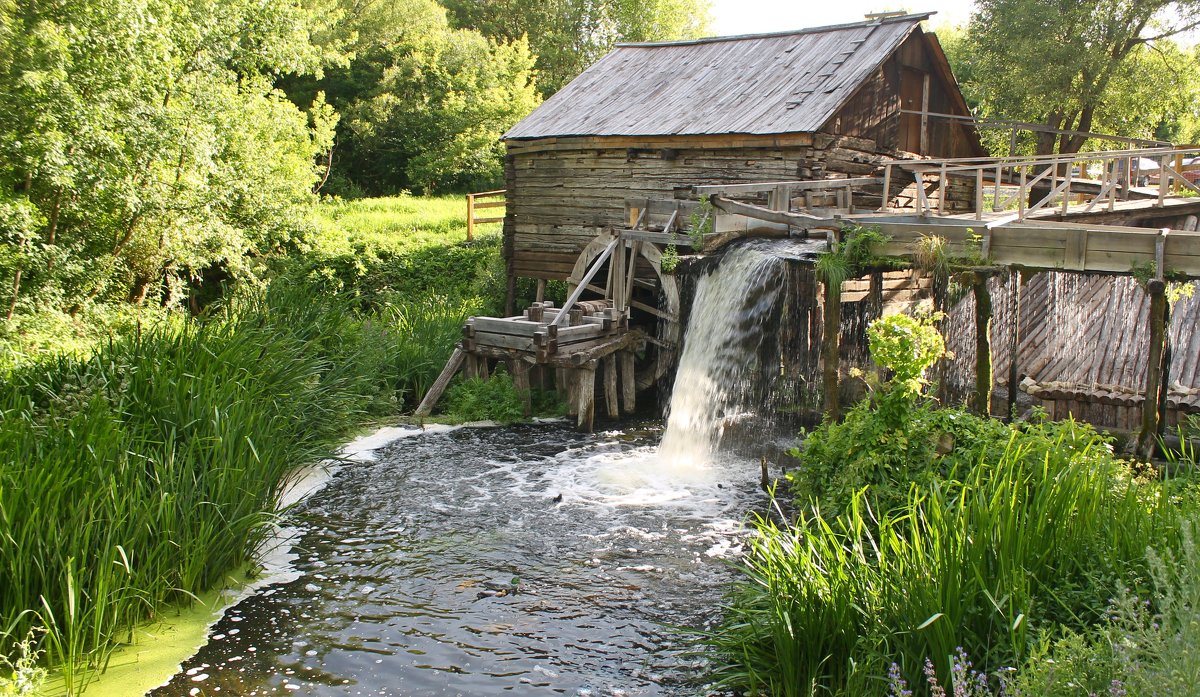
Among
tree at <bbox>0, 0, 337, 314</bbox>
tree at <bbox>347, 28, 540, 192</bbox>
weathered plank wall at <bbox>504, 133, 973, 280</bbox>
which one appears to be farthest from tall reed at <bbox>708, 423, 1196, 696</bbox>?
tree at <bbox>347, 28, 540, 192</bbox>

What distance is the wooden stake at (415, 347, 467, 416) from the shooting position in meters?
13.0

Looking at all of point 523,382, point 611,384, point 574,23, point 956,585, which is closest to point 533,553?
point 956,585

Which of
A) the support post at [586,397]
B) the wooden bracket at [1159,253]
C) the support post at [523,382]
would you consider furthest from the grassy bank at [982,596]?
the support post at [523,382]

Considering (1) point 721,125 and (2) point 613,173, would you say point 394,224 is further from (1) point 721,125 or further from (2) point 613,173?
(1) point 721,125

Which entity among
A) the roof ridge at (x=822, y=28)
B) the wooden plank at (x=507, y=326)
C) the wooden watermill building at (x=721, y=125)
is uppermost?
the roof ridge at (x=822, y=28)

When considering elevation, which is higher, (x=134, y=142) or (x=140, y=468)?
(x=134, y=142)

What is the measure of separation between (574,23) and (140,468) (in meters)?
38.3

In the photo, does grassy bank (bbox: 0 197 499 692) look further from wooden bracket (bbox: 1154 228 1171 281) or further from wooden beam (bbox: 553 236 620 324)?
wooden bracket (bbox: 1154 228 1171 281)

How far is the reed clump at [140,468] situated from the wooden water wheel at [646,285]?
4.73 m

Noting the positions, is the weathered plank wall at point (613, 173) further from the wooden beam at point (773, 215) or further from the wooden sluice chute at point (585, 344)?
the wooden beam at point (773, 215)

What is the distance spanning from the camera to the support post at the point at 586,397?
12.7 metres

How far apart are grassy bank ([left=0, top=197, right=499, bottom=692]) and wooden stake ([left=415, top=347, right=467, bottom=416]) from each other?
0.41 metres

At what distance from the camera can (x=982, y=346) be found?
342 inches

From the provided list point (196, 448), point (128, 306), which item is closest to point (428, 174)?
point (128, 306)
